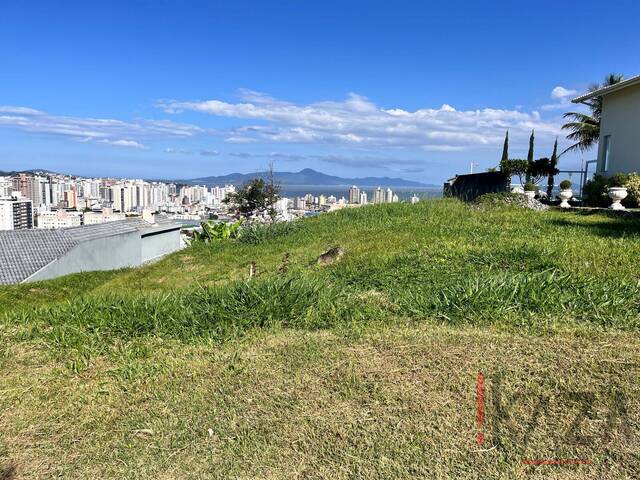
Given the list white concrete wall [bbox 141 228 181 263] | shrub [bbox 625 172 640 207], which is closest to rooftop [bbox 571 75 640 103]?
shrub [bbox 625 172 640 207]

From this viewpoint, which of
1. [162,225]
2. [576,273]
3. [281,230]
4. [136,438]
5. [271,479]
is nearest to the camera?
[271,479]

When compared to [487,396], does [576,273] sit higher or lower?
higher

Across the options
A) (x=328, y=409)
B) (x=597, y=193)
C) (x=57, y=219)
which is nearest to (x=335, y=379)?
(x=328, y=409)

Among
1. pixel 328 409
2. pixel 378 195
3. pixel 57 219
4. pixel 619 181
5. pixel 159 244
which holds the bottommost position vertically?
pixel 57 219

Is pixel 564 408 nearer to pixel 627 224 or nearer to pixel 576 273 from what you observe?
pixel 576 273

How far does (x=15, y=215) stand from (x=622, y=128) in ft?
115

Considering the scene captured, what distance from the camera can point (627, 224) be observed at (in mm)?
7996

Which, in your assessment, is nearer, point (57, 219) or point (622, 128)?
point (622, 128)

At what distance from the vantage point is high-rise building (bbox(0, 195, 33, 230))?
104ft

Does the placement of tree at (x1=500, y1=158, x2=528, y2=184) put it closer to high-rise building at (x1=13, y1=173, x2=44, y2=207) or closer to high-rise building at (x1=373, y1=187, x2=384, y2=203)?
high-rise building at (x1=373, y1=187, x2=384, y2=203)

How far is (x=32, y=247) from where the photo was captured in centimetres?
1405

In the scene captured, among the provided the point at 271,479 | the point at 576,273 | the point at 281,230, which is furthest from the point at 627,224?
the point at 271,479

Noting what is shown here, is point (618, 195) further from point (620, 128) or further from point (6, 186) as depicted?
point (6, 186)

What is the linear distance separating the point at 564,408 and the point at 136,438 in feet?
7.10
